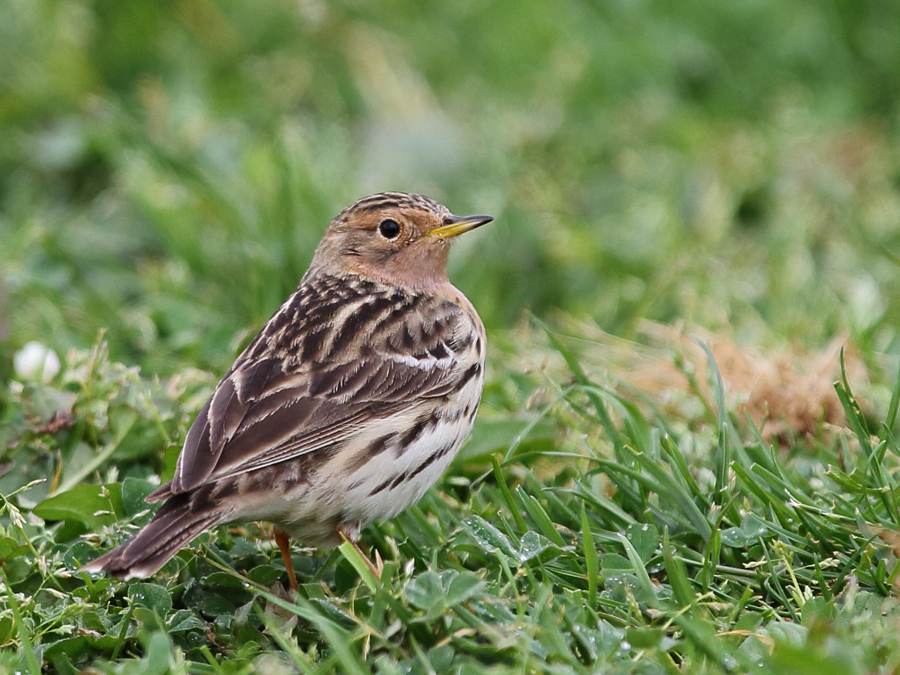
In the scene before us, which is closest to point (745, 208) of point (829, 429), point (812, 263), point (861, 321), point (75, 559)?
point (812, 263)

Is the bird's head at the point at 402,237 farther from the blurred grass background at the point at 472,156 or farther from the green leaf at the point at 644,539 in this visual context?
the green leaf at the point at 644,539

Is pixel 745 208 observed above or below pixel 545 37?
below

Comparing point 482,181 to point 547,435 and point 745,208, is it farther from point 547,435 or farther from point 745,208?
point 547,435

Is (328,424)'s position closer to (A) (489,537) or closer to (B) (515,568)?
(A) (489,537)

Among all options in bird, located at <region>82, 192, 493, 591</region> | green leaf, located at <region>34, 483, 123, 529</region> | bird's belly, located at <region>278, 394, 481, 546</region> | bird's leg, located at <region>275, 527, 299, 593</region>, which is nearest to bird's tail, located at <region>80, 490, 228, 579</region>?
bird, located at <region>82, 192, 493, 591</region>

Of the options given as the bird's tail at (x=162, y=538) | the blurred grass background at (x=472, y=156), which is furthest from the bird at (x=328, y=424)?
the blurred grass background at (x=472, y=156)

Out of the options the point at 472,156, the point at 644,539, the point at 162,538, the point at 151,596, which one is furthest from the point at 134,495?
the point at 472,156
